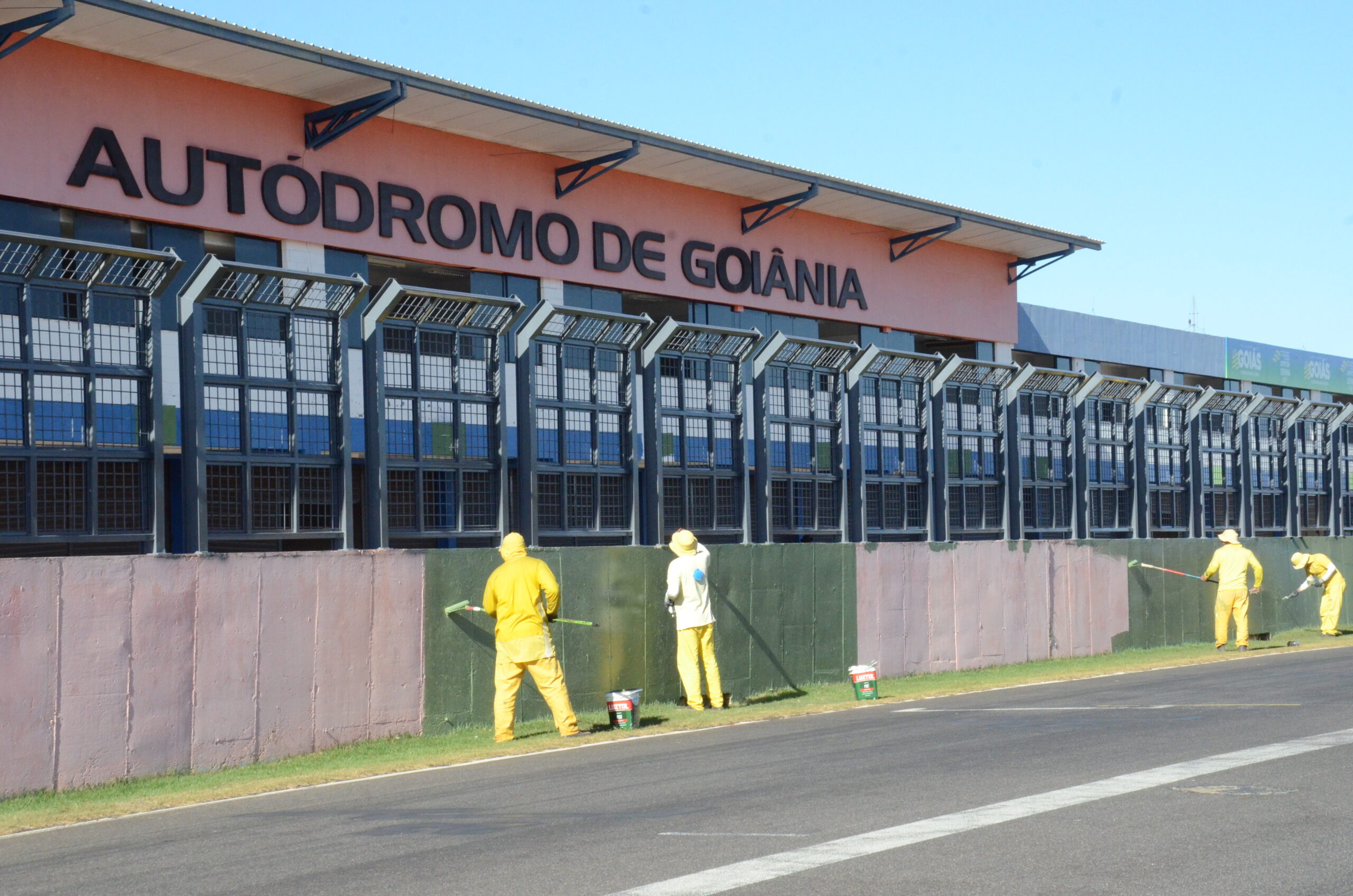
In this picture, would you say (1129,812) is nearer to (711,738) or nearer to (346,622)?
(711,738)

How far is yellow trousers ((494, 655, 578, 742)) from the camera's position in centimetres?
1249

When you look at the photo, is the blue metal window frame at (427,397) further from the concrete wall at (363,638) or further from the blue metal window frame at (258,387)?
the concrete wall at (363,638)

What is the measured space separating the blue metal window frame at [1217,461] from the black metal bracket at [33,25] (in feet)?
62.5

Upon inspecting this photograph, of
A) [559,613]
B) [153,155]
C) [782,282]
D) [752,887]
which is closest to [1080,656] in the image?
[782,282]

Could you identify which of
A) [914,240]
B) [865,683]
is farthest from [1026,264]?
[865,683]

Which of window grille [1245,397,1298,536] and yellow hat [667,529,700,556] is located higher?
window grille [1245,397,1298,536]

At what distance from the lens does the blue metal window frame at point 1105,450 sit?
23500 millimetres

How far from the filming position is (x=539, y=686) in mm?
12547

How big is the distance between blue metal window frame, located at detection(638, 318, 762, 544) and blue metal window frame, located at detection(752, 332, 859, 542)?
0.76 feet

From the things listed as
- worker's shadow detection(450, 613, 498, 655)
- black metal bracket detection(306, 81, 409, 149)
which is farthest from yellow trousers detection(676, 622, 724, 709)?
black metal bracket detection(306, 81, 409, 149)

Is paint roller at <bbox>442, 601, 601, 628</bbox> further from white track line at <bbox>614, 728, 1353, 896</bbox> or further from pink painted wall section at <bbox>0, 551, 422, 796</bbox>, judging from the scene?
white track line at <bbox>614, 728, 1353, 896</bbox>

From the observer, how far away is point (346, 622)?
12.5 m

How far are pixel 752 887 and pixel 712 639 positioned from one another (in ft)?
29.5

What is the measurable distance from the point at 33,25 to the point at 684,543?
8.44 metres
